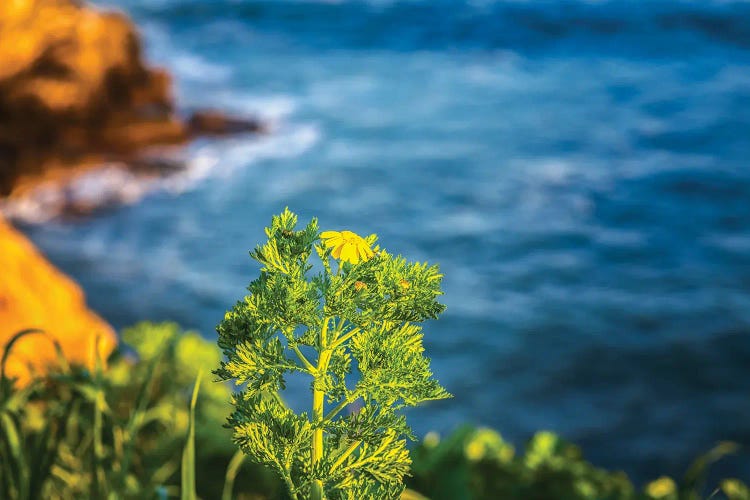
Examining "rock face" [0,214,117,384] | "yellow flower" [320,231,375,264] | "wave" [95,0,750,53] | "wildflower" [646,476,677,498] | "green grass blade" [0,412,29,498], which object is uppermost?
"wave" [95,0,750,53]

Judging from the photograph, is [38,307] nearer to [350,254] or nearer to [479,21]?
[350,254]

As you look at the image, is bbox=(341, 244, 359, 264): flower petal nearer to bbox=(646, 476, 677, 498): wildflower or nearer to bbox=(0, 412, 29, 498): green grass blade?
bbox=(0, 412, 29, 498): green grass blade

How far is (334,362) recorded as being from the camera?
0.37m

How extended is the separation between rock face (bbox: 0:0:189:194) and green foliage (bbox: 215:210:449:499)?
8.27 metres

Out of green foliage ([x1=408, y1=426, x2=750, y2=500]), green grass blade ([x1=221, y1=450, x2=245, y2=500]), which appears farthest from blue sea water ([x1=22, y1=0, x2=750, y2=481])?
green grass blade ([x1=221, y1=450, x2=245, y2=500])

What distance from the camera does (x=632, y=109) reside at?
988 cm

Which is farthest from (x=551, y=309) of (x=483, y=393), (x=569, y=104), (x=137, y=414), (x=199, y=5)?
(x=199, y=5)

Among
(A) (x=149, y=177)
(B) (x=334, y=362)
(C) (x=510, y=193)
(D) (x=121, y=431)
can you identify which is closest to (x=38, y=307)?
(D) (x=121, y=431)

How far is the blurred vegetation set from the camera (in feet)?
3.17

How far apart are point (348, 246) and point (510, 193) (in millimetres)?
7973

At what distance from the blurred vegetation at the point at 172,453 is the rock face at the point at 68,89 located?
7.12 meters

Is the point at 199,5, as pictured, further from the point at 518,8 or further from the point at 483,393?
the point at 483,393

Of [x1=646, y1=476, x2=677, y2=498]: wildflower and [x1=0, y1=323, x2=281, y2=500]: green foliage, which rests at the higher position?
[x1=646, y1=476, x2=677, y2=498]: wildflower

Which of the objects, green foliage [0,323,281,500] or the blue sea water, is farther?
the blue sea water
